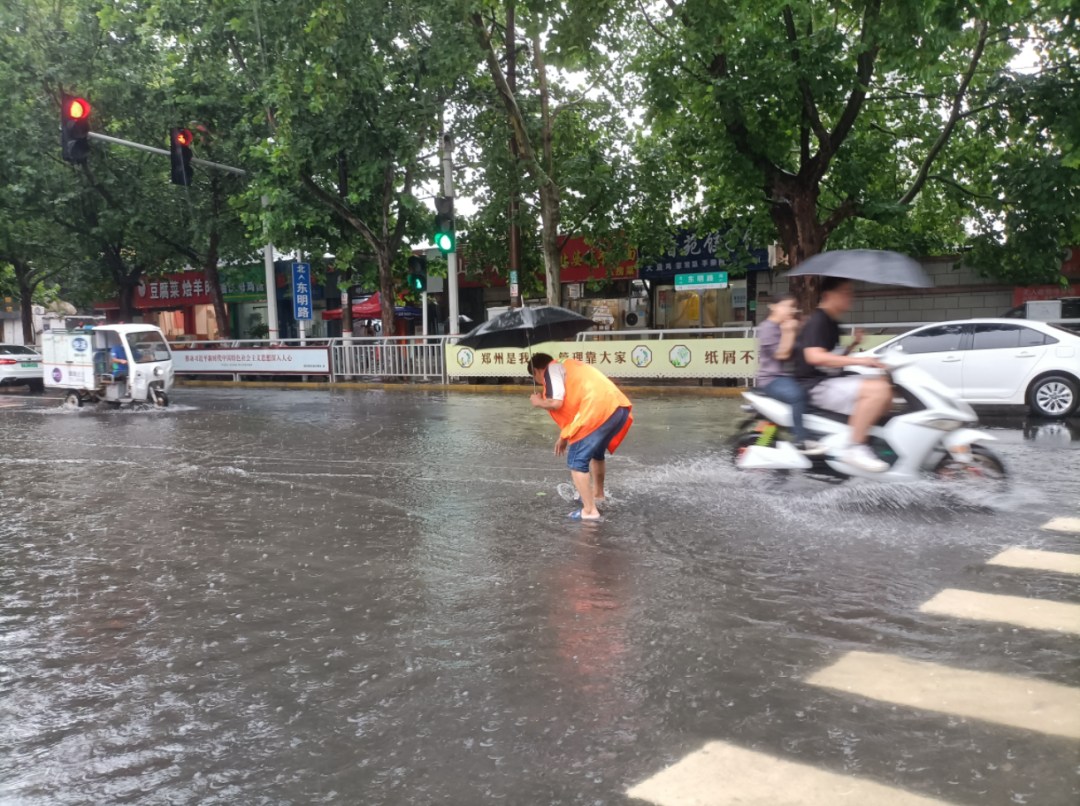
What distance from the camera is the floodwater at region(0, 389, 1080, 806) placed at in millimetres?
3164

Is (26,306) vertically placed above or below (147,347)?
above

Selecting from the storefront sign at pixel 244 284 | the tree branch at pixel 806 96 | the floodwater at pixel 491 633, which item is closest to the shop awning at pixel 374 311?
the storefront sign at pixel 244 284

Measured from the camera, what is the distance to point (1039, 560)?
5469mm

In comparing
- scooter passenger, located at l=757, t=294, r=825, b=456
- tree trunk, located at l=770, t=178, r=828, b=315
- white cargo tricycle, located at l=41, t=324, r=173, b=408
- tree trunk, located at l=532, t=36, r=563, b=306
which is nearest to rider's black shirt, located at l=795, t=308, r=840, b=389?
scooter passenger, located at l=757, t=294, r=825, b=456

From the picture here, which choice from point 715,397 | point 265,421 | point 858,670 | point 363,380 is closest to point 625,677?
point 858,670

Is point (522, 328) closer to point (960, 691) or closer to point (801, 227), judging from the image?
point (960, 691)

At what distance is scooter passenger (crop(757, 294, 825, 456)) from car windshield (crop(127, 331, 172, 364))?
585 inches

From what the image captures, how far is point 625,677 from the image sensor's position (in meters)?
3.91

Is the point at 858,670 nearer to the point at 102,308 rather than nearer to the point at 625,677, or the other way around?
the point at 625,677

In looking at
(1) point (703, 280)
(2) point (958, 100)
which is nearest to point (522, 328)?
(2) point (958, 100)

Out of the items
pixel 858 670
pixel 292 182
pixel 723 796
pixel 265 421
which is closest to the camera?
pixel 723 796

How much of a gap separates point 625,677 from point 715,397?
14434 millimetres

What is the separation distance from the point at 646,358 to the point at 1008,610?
616 inches

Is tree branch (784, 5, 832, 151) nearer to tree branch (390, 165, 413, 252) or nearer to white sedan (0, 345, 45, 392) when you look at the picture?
tree branch (390, 165, 413, 252)
